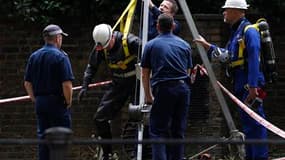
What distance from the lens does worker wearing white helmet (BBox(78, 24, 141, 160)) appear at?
947 cm

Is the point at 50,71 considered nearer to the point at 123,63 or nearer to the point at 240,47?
the point at 123,63

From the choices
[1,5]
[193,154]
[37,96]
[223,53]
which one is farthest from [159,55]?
[1,5]

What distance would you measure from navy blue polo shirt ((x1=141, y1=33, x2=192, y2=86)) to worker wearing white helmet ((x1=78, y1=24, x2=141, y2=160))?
1166 millimetres

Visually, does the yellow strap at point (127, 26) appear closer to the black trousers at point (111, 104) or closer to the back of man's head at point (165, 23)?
the black trousers at point (111, 104)

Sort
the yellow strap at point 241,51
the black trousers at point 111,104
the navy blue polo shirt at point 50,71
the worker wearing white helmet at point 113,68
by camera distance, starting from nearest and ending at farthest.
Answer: the navy blue polo shirt at point 50,71 < the yellow strap at point 241,51 < the worker wearing white helmet at point 113,68 < the black trousers at point 111,104

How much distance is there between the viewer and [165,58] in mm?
8148

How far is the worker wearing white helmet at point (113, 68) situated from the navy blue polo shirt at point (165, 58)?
45.9 inches

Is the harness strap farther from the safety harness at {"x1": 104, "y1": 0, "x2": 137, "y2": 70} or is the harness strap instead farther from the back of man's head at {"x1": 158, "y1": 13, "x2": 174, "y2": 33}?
the back of man's head at {"x1": 158, "y1": 13, "x2": 174, "y2": 33}

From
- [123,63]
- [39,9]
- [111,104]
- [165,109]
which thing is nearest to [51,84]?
[165,109]

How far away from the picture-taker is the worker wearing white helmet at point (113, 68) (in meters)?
9.47

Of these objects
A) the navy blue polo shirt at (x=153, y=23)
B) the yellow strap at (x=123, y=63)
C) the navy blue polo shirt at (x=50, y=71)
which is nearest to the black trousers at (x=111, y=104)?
the yellow strap at (x=123, y=63)

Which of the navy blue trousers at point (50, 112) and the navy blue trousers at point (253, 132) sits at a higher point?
the navy blue trousers at point (50, 112)

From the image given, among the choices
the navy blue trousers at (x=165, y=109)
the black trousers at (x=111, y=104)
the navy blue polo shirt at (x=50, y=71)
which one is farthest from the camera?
the black trousers at (x=111, y=104)

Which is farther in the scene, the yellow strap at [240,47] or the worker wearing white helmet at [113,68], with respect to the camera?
the worker wearing white helmet at [113,68]
